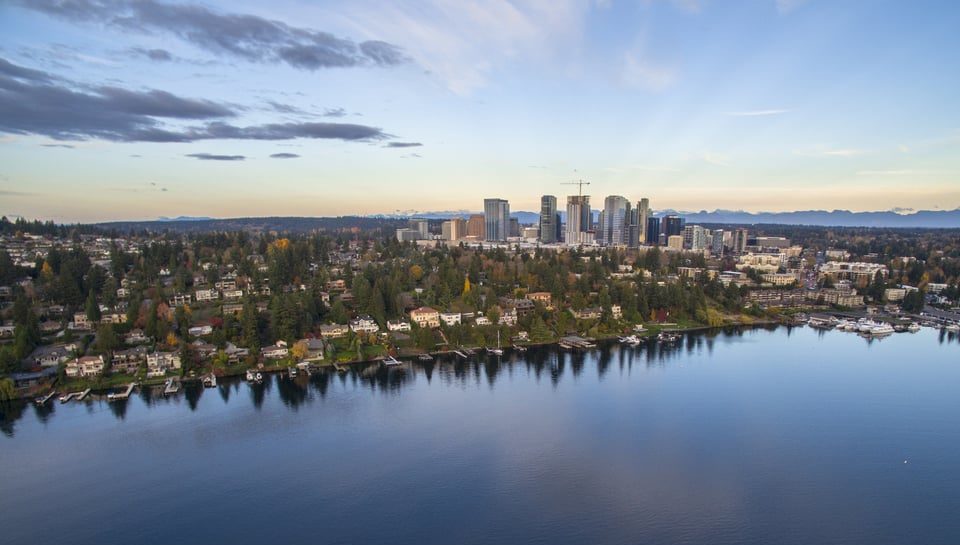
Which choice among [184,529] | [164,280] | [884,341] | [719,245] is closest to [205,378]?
[184,529]

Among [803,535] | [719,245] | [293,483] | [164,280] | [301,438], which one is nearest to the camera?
[803,535]

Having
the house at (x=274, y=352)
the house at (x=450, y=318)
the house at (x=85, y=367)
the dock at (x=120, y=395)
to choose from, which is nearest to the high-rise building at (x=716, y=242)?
the house at (x=450, y=318)

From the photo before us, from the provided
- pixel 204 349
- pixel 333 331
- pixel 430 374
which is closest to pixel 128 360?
pixel 204 349

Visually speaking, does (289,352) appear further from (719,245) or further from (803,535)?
(719,245)

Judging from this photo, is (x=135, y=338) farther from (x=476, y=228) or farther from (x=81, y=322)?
(x=476, y=228)

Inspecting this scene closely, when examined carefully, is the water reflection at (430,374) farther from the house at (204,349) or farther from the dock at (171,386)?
the house at (204,349)

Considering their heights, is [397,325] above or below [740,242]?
below

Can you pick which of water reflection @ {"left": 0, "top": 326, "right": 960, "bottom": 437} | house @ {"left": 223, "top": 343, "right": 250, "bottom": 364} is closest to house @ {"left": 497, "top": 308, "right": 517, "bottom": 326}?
water reflection @ {"left": 0, "top": 326, "right": 960, "bottom": 437}
